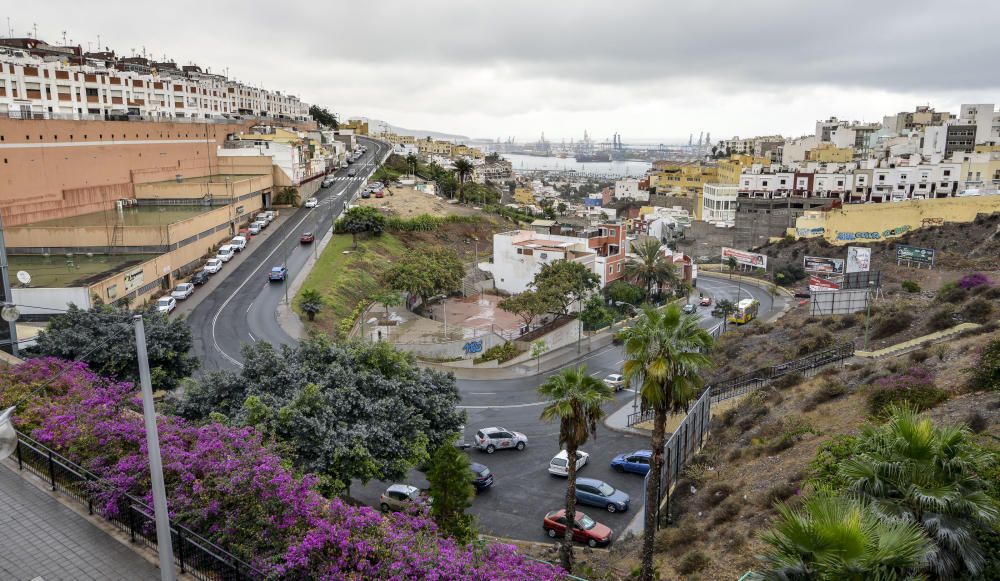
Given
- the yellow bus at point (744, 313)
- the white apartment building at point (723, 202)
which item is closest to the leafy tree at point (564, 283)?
the yellow bus at point (744, 313)

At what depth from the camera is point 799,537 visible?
26.4 feet

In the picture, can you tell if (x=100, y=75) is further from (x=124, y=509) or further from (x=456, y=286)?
(x=124, y=509)

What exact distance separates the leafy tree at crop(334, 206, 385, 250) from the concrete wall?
52.7 metres

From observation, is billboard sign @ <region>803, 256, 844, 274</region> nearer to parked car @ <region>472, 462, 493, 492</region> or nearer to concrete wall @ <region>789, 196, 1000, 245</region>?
concrete wall @ <region>789, 196, 1000, 245</region>

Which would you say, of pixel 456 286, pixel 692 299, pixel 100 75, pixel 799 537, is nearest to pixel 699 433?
pixel 799 537

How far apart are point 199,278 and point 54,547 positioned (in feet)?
123

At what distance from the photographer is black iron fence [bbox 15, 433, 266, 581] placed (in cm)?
1198

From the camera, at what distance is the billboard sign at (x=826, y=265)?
226 feet

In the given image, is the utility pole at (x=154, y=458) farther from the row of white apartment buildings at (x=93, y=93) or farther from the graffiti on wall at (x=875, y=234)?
the graffiti on wall at (x=875, y=234)

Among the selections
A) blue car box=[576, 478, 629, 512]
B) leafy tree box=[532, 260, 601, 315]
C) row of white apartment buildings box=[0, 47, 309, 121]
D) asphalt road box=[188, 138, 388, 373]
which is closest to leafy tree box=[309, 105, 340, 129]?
row of white apartment buildings box=[0, 47, 309, 121]

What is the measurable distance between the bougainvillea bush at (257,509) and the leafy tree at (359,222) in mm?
46773

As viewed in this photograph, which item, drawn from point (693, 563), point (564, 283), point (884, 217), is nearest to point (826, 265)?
point (884, 217)

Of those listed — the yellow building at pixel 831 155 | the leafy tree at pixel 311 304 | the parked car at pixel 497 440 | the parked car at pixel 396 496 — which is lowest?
the parked car at pixel 497 440

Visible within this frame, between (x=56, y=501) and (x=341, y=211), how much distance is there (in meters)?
60.3
